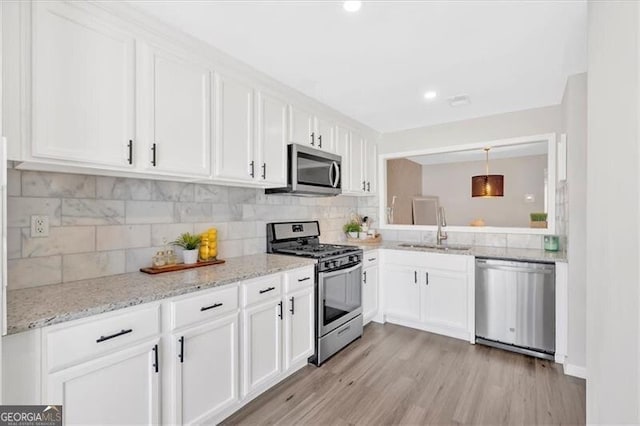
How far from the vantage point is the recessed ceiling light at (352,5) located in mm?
1630

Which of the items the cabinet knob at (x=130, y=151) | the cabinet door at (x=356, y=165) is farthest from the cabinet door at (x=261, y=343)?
the cabinet door at (x=356, y=165)

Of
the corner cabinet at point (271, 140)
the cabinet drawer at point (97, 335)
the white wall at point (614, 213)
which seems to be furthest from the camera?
the corner cabinet at point (271, 140)

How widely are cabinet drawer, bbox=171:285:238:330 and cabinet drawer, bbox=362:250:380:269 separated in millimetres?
1683

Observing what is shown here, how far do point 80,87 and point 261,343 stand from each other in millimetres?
1764

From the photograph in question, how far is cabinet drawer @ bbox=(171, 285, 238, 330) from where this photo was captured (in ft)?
5.28

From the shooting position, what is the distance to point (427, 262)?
3285mm

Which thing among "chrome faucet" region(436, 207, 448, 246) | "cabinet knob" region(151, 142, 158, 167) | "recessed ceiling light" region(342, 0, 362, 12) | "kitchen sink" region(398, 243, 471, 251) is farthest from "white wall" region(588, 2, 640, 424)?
"chrome faucet" region(436, 207, 448, 246)

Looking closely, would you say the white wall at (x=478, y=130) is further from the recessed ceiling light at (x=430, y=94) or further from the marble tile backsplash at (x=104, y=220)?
the marble tile backsplash at (x=104, y=220)

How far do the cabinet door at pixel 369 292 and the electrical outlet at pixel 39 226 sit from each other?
2550 millimetres

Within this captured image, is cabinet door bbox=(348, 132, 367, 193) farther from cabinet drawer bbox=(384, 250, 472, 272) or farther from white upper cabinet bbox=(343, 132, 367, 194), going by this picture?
cabinet drawer bbox=(384, 250, 472, 272)

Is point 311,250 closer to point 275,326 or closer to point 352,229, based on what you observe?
point 275,326

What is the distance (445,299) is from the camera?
319 cm

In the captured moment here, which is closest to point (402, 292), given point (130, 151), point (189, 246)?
point (189, 246)

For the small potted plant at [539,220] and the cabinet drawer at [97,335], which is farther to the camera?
the small potted plant at [539,220]
